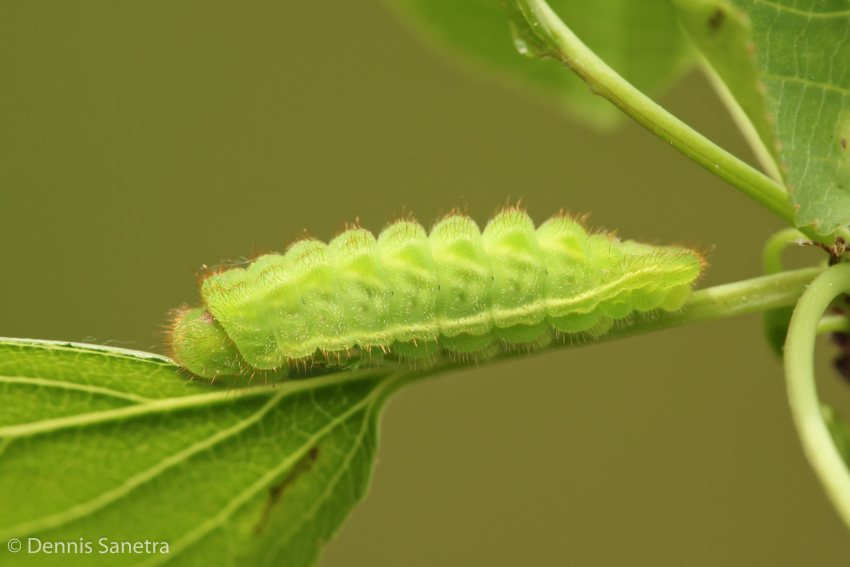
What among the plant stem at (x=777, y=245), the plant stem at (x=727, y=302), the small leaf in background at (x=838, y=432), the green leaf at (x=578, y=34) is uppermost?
the green leaf at (x=578, y=34)

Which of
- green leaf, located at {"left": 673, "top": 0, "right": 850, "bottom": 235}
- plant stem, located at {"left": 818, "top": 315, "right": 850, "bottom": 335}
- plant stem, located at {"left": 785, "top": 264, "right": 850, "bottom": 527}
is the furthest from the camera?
plant stem, located at {"left": 818, "top": 315, "right": 850, "bottom": 335}

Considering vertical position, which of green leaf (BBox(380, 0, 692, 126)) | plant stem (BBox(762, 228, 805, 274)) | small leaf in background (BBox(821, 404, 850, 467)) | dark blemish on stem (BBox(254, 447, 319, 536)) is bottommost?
small leaf in background (BBox(821, 404, 850, 467))

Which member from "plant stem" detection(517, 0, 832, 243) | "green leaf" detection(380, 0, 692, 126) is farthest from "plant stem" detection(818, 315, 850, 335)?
"green leaf" detection(380, 0, 692, 126)

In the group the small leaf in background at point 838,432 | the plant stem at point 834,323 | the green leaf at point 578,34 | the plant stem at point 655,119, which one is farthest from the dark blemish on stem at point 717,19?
the green leaf at point 578,34

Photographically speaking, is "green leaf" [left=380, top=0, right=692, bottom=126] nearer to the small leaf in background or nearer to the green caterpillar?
the green caterpillar

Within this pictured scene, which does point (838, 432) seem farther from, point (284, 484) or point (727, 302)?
point (284, 484)

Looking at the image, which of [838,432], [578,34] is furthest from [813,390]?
[578,34]

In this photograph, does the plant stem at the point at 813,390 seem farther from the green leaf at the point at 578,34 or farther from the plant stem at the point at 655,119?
the green leaf at the point at 578,34
